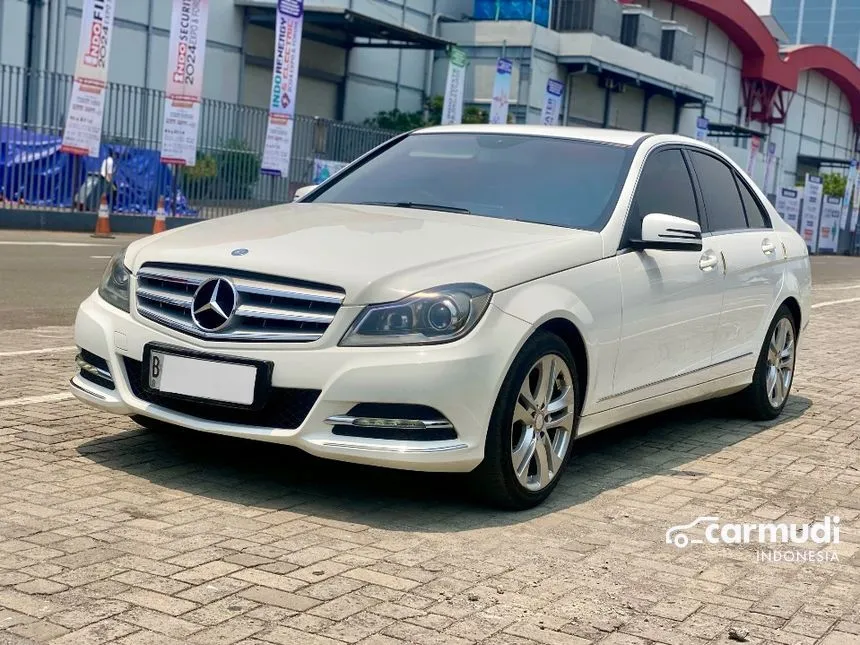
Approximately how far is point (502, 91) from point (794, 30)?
14744cm

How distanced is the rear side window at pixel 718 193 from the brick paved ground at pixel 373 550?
127cm

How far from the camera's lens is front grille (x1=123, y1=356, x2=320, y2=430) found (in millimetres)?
4602

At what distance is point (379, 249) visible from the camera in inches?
194

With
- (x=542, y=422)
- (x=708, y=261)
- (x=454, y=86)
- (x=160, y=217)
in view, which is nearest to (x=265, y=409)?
(x=542, y=422)

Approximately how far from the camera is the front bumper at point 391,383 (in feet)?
14.8

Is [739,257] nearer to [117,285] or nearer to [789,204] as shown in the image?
[117,285]

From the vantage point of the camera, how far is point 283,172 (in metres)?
26.2

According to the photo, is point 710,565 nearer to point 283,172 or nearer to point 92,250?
point 92,250

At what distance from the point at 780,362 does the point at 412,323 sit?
3746 millimetres

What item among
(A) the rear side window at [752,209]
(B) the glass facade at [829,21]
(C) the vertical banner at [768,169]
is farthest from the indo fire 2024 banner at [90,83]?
(B) the glass facade at [829,21]

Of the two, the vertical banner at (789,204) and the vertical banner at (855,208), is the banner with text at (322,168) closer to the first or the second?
the vertical banner at (789,204)

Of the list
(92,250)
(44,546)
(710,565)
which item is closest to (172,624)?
(44,546)

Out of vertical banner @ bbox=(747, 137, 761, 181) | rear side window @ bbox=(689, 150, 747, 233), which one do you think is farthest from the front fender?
vertical banner @ bbox=(747, 137, 761, 181)

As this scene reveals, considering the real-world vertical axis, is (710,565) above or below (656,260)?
below
